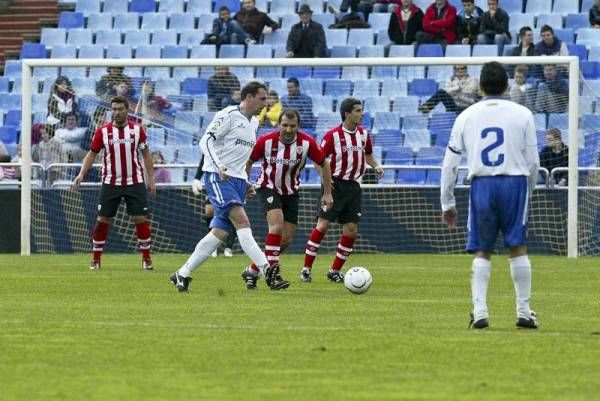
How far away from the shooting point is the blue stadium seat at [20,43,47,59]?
28.5m

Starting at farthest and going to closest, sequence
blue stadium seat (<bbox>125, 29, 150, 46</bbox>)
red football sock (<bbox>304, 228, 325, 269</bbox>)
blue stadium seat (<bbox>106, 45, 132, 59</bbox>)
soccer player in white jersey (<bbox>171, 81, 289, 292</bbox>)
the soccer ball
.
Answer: blue stadium seat (<bbox>125, 29, 150, 46</bbox>)
blue stadium seat (<bbox>106, 45, 132, 59</bbox>)
red football sock (<bbox>304, 228, 325, 269</bbox>)
the soccer ball
soccer player in white jersey (<bbox>171, 81, 289, 292</bbox>)

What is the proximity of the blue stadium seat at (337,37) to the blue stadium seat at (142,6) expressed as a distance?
13.3 feet

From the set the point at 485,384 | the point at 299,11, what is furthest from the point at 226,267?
the point at 485,384

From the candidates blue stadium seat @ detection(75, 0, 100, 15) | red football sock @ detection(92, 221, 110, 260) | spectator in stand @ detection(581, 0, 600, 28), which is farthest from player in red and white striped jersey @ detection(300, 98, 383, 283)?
blue stadium seat @ detection(75, 0, 100, 15)

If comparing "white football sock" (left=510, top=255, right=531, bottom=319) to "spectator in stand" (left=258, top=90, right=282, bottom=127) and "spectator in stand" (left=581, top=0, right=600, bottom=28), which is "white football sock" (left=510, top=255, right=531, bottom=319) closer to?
"spectator in stand" (left=258, top=90, right=282, bottom=127)

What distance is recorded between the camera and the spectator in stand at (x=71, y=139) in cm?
2431

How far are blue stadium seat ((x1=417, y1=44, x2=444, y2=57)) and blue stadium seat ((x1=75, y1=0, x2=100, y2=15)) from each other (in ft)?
22.8

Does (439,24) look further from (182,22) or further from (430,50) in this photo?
(182,22)

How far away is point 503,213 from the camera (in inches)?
422

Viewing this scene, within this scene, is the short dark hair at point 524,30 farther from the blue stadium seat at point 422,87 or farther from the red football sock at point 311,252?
the red football sock at point 311,252

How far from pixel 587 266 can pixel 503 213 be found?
32.0 ft

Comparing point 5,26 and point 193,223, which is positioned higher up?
point 5,26

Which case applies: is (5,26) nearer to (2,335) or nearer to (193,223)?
(193,223)

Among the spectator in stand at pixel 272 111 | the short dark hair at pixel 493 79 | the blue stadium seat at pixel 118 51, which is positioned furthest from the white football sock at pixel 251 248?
the blue stadium seat at pixel 118 51
